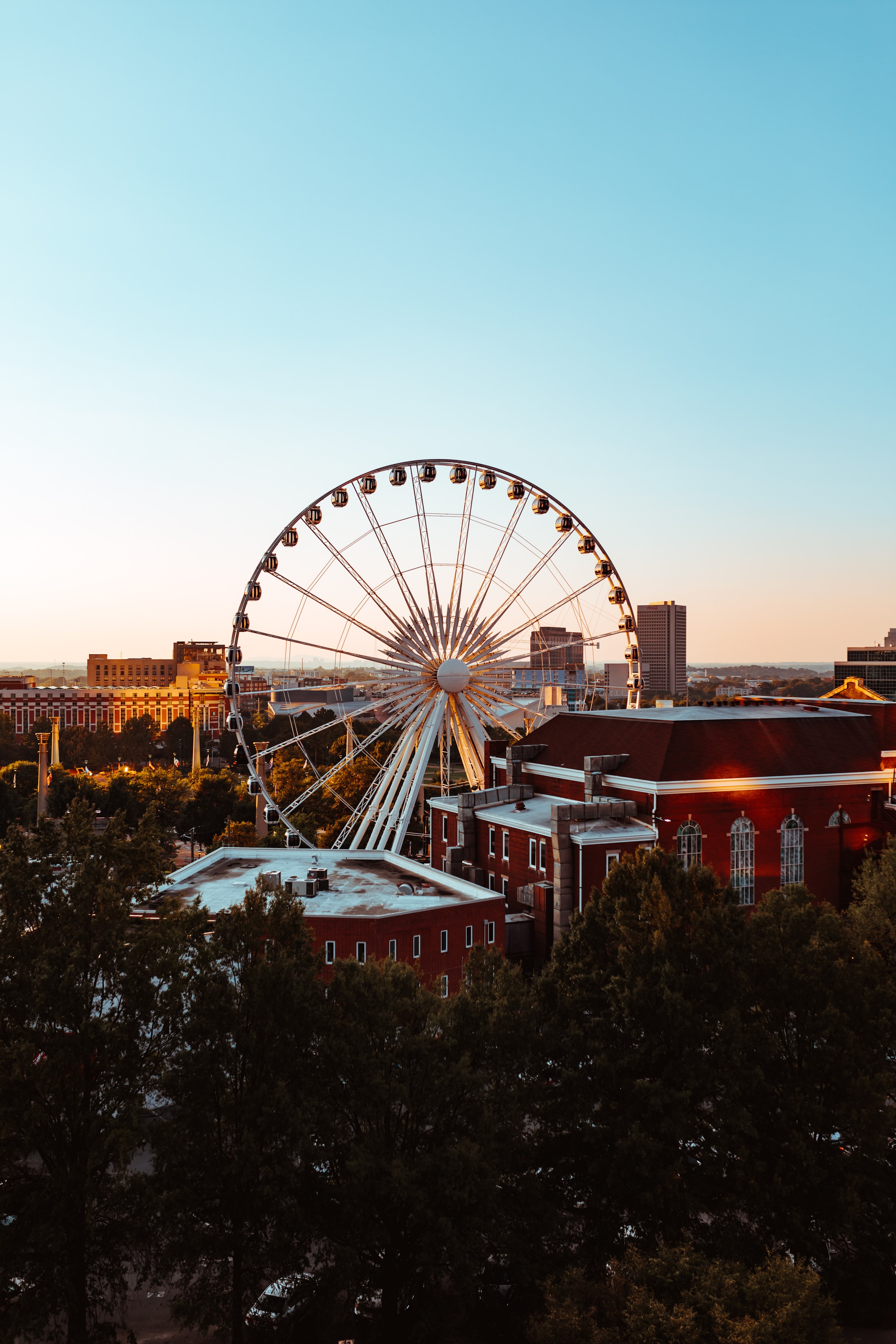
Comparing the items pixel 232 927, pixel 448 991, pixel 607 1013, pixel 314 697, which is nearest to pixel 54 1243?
pixel 232 927

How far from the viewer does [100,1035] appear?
81.3 ft

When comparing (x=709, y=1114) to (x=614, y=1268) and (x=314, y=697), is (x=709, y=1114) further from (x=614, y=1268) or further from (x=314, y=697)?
(x=314, y=697)

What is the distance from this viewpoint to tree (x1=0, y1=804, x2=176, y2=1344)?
78.9ft

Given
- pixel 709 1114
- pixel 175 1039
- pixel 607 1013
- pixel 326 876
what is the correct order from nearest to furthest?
pixel 175 1039
pixel 709 1114
pixel 607 1013
pixel 326 876

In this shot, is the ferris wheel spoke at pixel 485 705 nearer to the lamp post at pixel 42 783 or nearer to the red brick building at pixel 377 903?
the red brick building at pixel 377 903

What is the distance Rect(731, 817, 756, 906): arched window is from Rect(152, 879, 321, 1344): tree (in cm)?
3240

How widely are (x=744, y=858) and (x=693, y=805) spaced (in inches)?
180

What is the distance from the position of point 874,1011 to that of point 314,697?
47018 millimetres

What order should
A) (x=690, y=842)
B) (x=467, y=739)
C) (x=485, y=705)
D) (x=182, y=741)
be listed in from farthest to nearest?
(x=182, y=741)
(x=467, y=739)
(x=485, y=705)
(x=690, y=842)

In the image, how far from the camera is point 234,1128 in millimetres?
26062

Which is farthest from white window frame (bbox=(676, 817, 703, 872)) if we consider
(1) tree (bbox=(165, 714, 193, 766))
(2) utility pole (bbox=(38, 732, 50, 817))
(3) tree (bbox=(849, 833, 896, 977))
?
(1) tree (bbox=(165, 714, 193, 766))

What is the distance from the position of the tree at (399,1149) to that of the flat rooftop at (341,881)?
50.6 feet

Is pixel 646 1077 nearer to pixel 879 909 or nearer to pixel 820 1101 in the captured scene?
pixel 820 1101

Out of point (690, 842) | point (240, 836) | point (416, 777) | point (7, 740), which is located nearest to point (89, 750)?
point (7, 740)
